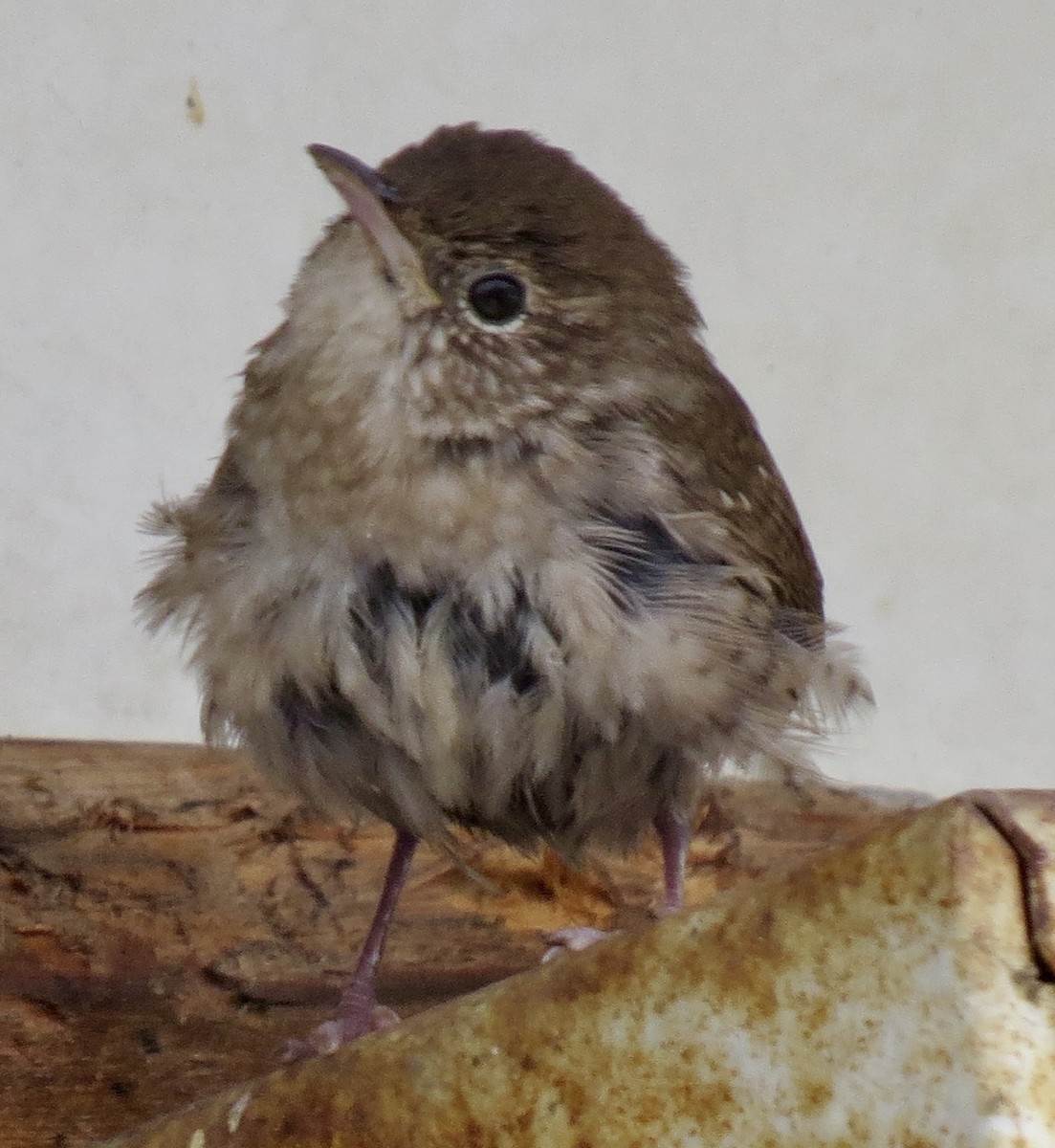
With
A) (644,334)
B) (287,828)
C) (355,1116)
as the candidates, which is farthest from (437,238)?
(355,1116)

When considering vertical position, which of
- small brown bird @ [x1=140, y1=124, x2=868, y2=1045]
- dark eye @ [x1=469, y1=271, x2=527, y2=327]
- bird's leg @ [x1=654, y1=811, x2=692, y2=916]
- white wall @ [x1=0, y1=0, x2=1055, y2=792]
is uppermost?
white wall @ [x1=0, y1=0, x2=1055, y2=792]

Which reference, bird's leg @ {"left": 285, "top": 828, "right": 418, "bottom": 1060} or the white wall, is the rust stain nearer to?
the white wall

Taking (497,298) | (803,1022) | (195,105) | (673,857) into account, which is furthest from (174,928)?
(195,105)

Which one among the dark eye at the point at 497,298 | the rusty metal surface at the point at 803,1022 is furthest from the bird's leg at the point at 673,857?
the rusty metal surface at the point at 803,1022

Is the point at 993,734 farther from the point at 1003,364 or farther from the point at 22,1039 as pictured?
the point at 22,1039

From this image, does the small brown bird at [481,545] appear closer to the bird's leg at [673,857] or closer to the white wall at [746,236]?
the bird's leg at [673,857]

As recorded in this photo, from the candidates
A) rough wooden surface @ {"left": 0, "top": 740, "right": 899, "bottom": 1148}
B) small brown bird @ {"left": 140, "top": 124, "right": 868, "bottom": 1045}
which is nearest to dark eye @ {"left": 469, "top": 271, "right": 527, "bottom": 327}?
small brown bird @ {"left": 140, "top": 124, "right": 868, "bottom": 1045}

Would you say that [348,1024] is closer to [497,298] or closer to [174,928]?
[174,928]
